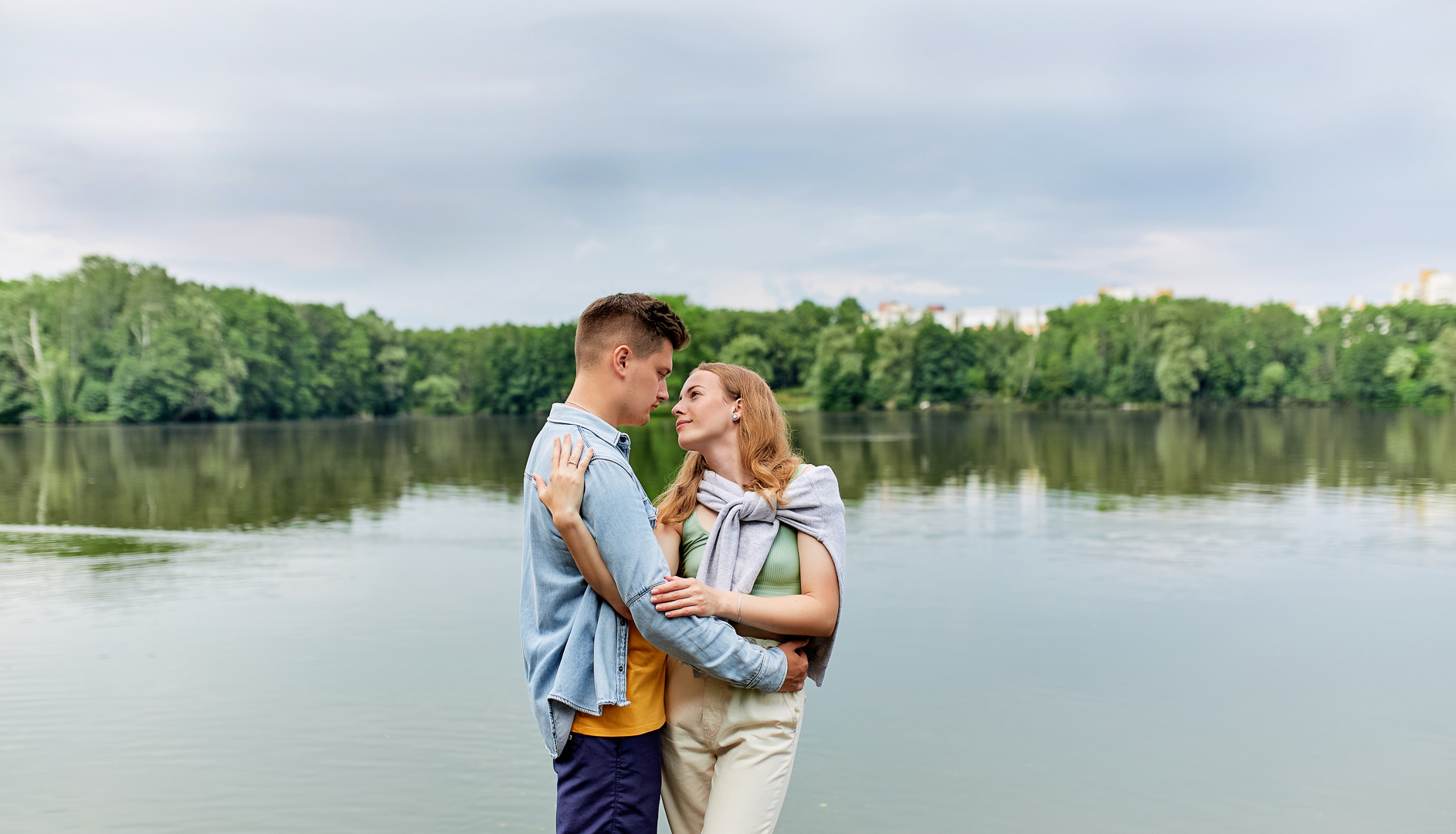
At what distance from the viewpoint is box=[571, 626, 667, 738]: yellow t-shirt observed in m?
3.19

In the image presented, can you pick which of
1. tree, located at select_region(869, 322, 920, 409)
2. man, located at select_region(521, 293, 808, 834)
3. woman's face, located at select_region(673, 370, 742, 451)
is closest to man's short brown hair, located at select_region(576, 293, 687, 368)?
man, located at select_region(521, 293, 808, 834)

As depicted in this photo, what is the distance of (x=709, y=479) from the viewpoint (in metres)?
3.51

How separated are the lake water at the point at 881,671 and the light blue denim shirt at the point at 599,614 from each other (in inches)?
139

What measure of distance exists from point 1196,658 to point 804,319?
13189 centimetres

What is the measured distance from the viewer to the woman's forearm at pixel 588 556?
9.68 feet

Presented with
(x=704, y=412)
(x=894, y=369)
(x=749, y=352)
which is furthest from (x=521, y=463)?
(x=894, y=369)

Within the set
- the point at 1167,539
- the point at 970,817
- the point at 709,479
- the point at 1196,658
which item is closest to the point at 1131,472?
the point at 1167,539

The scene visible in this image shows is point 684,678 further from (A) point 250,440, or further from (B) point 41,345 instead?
(B) point 41,345

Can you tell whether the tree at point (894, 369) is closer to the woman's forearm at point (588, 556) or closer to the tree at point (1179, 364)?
the tree at point (1179, 364)

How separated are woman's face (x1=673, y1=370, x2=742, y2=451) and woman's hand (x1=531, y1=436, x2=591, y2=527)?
555mm

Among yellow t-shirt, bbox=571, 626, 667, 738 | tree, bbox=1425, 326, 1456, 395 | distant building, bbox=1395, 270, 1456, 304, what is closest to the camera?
yellow t-shirt, bbox=571, 626, 667, 738

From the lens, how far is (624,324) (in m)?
3.22

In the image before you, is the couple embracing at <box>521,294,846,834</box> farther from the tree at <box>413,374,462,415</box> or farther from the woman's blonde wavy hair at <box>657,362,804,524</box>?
the tree at <box>413,374,462,415</box>

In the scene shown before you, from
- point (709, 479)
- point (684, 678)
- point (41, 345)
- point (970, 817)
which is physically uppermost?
point (41, 345)
